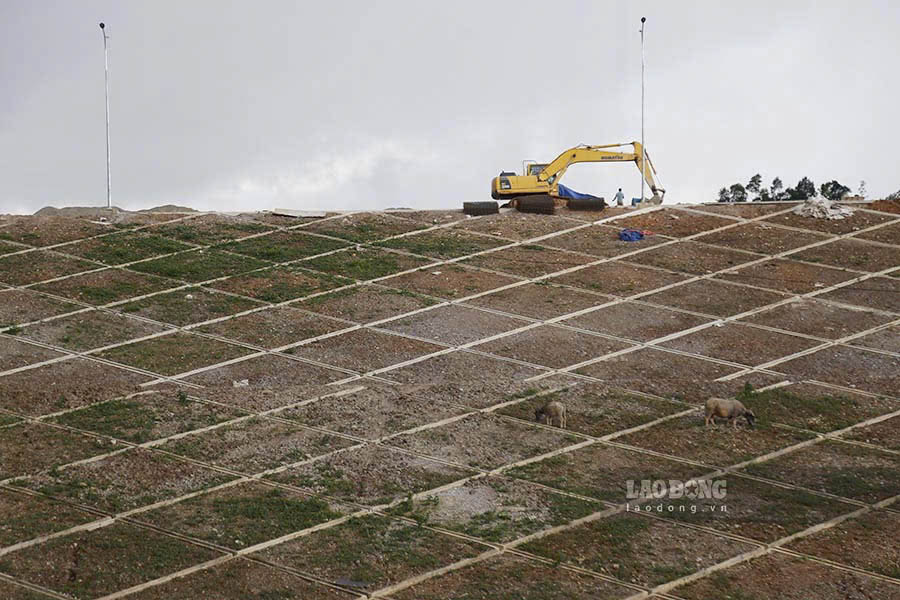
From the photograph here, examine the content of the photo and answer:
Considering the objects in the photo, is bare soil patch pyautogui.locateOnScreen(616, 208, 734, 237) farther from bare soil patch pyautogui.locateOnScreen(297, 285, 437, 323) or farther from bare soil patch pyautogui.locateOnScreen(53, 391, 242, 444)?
bare soil patch pyautogui.locateOnScreen(53, 391, 242, 444)

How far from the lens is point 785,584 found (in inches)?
813

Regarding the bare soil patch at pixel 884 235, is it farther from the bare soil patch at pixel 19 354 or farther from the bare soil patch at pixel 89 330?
the bare soil patch at pixel 19 354

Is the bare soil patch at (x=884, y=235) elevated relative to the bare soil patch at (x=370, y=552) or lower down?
elevated

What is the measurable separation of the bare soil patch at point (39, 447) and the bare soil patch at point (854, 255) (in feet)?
73.9

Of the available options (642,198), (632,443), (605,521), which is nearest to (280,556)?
(605,521)

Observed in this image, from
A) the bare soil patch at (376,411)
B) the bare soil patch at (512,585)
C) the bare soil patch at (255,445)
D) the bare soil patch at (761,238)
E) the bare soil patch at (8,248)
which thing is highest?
the bare soil patch at (8,248)

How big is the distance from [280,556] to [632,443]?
8287 millimetres

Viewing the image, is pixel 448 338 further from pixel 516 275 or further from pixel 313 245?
pixel 313 245

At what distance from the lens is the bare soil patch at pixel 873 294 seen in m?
36.2

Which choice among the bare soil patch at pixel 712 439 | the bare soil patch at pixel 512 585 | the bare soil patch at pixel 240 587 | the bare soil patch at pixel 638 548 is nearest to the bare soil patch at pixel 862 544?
the bare soil patch at pixel 638 548

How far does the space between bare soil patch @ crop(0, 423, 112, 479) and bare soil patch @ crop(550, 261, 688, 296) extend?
51.7ft

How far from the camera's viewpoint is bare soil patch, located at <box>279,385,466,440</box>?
27016 mm

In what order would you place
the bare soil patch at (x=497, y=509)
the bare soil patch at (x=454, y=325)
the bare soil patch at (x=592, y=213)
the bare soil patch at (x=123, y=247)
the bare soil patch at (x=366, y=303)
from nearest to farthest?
the bare soil patch at (x=497, y=509) → the bare soil patch at (x=454, y=325) → the bare soil patch at (x=366, y=303) → the bare soil patch at (x=123, y=247) → the bare soil patch at (x=592, y=213)
